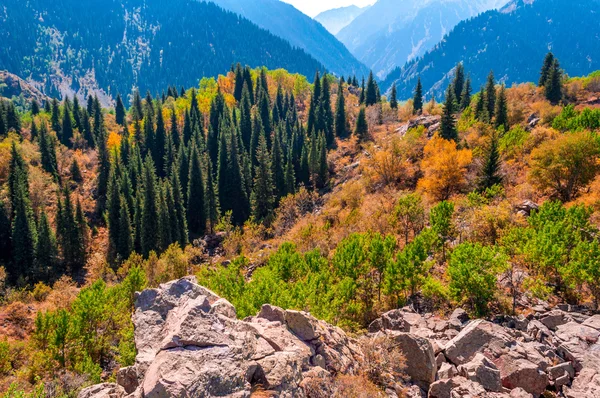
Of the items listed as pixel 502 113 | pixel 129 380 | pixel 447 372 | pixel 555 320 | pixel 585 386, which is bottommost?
pixel 585 386

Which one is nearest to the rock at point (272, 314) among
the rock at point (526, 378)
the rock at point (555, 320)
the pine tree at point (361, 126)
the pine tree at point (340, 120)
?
the rock at point (526, 378)

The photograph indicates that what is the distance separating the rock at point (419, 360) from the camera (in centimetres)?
1530

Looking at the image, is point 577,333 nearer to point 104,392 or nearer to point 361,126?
point 104,392

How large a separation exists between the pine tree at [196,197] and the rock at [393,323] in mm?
66721

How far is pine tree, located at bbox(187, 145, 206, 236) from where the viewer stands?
273 feet

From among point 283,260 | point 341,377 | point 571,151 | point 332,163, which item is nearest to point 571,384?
point 341,377

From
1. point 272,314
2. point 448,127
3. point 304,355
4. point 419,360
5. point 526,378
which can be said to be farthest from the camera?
point 448,127

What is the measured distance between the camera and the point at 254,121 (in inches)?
4279

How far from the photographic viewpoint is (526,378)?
14781 mm

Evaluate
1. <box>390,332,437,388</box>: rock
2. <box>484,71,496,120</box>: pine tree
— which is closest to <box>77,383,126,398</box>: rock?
<box>390,332,437,388</box>: rock

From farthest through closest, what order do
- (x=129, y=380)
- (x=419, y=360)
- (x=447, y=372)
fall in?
1. (x=419, y=360)
2. (x=447, y=372)
3. (x=129, y=380)

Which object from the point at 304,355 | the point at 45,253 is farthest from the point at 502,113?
the point at 45,253

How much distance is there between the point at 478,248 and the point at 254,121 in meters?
92.1

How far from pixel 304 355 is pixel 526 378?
932cm
